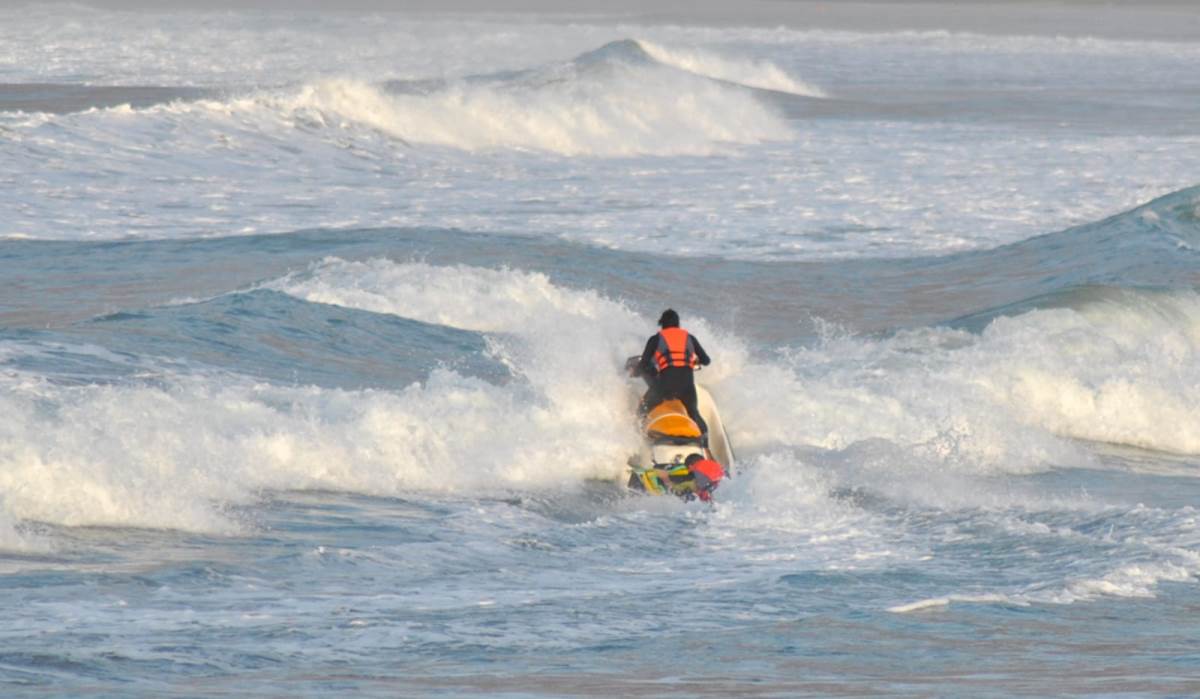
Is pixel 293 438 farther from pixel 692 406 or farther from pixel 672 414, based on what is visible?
pixel 692 406

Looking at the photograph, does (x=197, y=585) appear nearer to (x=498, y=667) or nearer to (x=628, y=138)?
(x=498, y=667)

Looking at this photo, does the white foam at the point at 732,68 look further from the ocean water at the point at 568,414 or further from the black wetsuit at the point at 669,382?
the black wetsuit at the point at 669,382

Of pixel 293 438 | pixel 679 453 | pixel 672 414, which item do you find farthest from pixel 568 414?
pixel 293 438

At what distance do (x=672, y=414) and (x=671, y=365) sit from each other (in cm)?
44

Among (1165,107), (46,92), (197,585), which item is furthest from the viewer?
(1165,107)

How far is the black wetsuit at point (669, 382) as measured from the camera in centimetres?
1441

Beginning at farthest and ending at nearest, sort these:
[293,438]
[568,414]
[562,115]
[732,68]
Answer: [732,68], [562,115], [568,414], [293,438]

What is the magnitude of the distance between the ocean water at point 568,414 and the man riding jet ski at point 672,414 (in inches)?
12.0

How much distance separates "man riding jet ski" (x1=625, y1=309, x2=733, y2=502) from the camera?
13.7 meters

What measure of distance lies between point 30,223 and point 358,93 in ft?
54.7

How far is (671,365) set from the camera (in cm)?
1452

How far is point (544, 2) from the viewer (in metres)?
136

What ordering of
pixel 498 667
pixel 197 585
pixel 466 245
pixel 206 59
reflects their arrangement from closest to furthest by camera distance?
pixel 498 667
pixel 197 585
pixel 466 245
pixel 206 59

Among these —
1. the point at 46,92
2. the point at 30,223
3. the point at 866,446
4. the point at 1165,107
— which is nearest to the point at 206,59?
the point at 46,92
